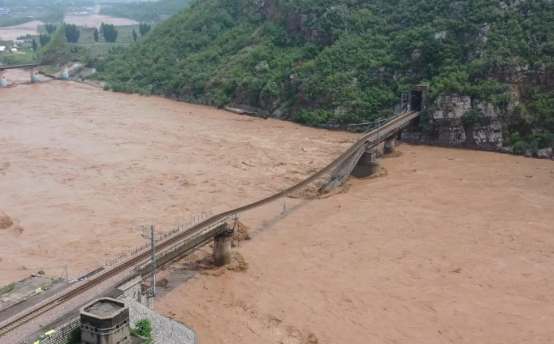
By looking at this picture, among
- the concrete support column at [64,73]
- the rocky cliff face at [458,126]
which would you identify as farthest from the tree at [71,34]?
the rocky cliff face at [458,126]

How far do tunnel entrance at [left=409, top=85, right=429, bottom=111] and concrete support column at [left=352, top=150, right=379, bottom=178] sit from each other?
11512 millimetres

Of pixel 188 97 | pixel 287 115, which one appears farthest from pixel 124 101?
pixel 287 115

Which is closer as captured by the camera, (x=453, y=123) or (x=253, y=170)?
(x=253, y=170)

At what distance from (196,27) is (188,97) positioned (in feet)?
56.8

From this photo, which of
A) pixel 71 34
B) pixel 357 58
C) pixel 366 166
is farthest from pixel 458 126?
pixel 71 34

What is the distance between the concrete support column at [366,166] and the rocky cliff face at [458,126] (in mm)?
10366

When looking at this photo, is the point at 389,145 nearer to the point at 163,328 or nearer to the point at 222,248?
the point at 222,248

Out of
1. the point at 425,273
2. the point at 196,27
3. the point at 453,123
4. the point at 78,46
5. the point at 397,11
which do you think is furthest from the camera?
the point at 78,46

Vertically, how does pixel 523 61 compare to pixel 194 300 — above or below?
above

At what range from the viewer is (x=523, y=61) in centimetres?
4738

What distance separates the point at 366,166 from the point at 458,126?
1172 cm

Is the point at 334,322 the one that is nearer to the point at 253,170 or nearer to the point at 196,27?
the point at 253,170

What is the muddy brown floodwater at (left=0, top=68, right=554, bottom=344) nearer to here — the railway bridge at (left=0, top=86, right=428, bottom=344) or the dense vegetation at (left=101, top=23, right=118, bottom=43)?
the railway bridge at (left=0, top=86, right=428, bottom=344)

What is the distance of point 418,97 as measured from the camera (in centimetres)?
4900
